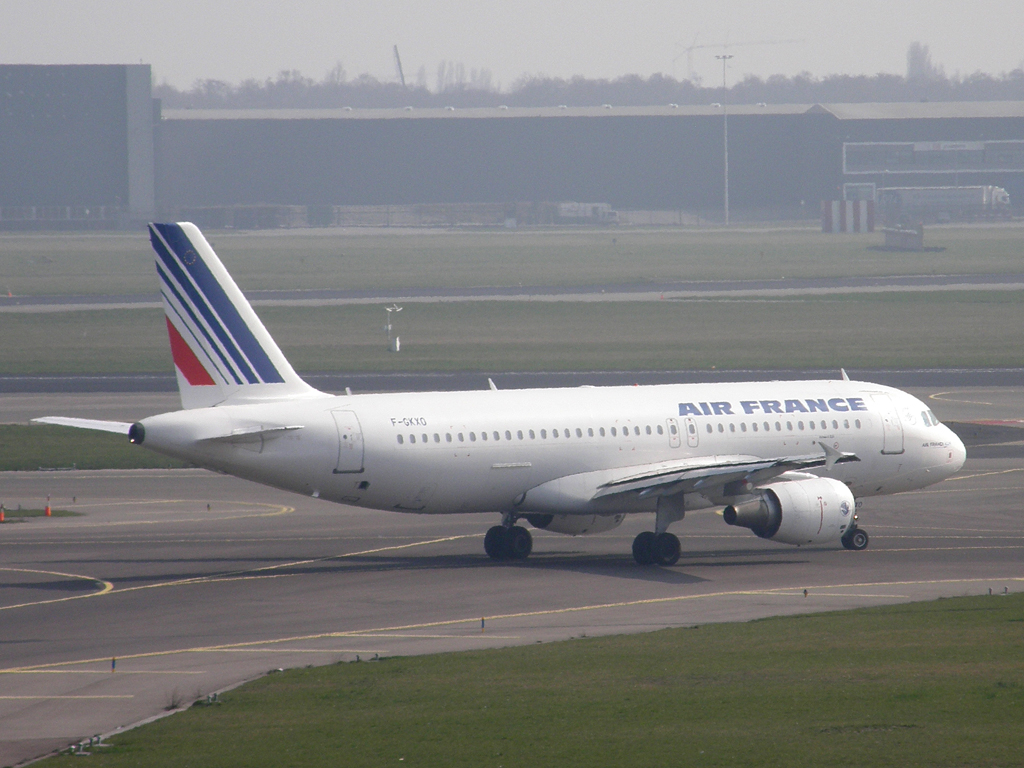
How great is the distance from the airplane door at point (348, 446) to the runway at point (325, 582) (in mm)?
2949

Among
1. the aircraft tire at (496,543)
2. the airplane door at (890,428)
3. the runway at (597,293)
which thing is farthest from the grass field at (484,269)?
the aircraft tire at (496,543)

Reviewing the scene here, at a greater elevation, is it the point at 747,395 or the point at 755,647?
the point at 747,395

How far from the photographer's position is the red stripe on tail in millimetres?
41125

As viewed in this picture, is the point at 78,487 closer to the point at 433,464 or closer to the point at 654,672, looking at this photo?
the point at 433,464

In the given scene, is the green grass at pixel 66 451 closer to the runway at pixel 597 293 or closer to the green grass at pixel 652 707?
the green grass at pixel 652 707

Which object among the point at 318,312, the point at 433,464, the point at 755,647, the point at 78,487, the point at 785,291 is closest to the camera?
the point at 755,647

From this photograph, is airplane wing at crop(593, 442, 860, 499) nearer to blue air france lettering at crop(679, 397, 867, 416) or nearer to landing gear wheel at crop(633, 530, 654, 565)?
landing gear wheel at crop(633, 530, 654, 565)

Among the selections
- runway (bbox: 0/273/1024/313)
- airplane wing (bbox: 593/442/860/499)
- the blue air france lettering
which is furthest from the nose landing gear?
runway (bbox: 0/273/1024/313)

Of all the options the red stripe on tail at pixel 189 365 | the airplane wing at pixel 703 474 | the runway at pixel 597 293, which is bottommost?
the airplane wing at pixel 703 474

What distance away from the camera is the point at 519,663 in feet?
97.0

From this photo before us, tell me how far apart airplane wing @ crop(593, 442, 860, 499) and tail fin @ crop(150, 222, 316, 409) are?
1013cm

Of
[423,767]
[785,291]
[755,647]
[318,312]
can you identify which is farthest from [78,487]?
[785,291]

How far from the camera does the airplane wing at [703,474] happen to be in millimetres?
40812

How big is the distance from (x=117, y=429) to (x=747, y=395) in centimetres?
1856
